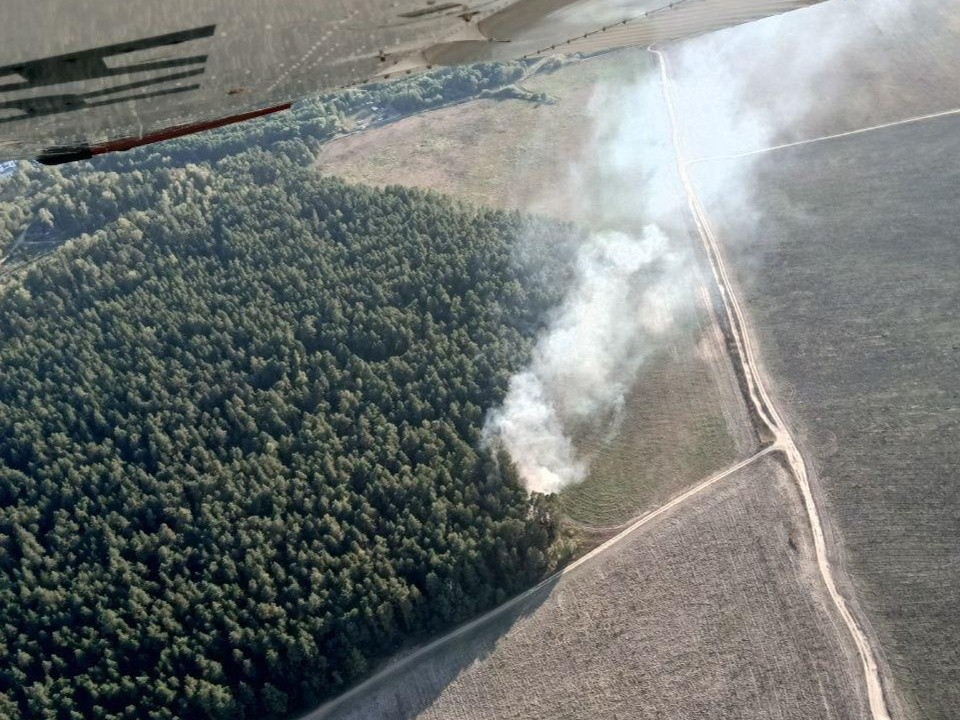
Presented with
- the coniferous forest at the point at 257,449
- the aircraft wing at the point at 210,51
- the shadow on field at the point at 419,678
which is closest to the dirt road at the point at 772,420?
the coniferous forest at the point at 257,449

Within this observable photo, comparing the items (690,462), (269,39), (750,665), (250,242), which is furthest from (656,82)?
(269,39)

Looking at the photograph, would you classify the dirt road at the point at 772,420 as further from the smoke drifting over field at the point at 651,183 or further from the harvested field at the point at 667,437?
the smoke drifting over field at the point at 651,183

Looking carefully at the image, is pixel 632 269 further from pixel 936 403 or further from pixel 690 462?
pixel 936 403

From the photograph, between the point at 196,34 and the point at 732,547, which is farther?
the point at 732,547

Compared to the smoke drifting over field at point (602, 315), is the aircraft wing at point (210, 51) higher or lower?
higher

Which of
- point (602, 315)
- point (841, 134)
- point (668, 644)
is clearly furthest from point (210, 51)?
point (841, 134)

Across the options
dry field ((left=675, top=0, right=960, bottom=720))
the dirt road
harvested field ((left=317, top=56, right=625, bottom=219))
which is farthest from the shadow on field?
harvested field ((left=317, top=56, right=625, bottom=219))

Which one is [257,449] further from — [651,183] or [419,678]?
[651,183]
